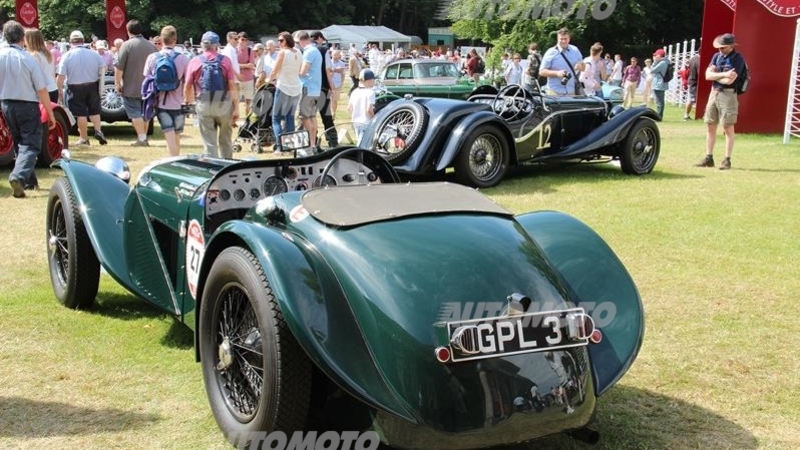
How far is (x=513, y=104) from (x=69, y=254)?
6.51 m

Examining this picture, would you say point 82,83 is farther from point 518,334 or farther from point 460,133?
point 518,334

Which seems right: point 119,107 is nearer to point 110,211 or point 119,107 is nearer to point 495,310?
point 110,211

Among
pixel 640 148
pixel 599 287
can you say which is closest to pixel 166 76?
pixel 640 148

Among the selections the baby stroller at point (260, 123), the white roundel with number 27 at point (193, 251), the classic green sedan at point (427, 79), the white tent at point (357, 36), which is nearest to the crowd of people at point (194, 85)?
the baby stroller at point (260, 123)

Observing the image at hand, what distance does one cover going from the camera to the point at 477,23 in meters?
→ 41.2

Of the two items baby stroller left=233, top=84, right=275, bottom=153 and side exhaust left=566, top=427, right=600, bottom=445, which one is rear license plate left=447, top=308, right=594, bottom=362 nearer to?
side exhaust left=566, top=427, right=600, bottom=445

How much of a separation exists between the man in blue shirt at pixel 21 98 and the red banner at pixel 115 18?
11.9 m

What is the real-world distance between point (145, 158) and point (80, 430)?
8.92m

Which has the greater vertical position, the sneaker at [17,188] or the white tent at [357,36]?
the white tent at [357,36]

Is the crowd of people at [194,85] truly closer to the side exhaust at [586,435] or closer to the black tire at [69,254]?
the black tire at [69,254]

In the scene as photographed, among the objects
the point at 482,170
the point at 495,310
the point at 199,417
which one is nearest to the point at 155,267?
the point at 199,417

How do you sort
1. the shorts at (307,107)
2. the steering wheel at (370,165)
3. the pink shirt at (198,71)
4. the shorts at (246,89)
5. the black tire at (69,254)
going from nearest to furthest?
the steering wheel at (370,165) → the black tire at (69,254) → the pink shirt at (198,71) → the shorts at (307,107) → the shorts at (246,89)

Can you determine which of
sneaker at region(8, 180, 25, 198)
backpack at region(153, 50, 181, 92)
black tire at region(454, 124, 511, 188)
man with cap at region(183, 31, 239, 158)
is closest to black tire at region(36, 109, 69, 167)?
backpack at region(153, 50, 181, 92)

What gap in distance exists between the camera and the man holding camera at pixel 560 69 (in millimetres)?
12102
